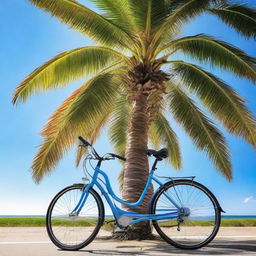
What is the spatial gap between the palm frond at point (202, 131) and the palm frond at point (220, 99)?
1.73 feet

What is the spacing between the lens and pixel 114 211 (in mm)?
5672

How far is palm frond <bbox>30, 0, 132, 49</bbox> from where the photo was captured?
387 inches

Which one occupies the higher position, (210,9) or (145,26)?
(210,9)

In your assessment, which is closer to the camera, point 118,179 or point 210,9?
point 210,9

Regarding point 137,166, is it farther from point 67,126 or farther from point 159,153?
point 159,153

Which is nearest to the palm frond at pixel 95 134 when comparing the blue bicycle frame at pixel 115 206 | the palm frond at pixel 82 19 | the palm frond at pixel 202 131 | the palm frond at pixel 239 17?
the palm frond at pixel 202 131

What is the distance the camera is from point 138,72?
9969mm

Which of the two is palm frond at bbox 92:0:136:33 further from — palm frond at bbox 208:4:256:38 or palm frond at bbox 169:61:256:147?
palm frond at bbox 208:4:256:38

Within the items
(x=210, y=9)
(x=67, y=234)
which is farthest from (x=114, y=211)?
(x=210, y=9)

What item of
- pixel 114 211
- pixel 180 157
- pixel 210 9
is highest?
pixel 210 9

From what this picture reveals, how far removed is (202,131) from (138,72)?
2.80 metres

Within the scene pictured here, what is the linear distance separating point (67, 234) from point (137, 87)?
198 inches

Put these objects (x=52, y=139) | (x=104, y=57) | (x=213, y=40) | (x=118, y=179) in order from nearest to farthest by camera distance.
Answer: (x=52, y=139)
(x=213, y=40)
(x=104, y=57)
(x=118, y=179)

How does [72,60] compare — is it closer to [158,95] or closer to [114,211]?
[158,95]
